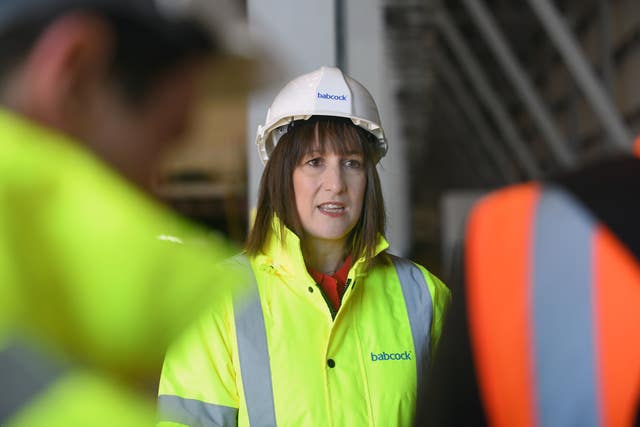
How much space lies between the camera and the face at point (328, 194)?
2.43 meters

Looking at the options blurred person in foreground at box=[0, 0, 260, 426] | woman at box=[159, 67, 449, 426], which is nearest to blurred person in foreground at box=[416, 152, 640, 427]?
blurred person in foreground at box=[0, 0, 260, 426]

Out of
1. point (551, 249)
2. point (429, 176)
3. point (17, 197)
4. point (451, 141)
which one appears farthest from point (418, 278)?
point (429, 176)

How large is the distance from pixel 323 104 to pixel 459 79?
15873 mm

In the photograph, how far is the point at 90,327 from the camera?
0.77 m

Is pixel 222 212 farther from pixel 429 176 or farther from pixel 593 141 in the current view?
pixel 429 176

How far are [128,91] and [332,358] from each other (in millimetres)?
1473

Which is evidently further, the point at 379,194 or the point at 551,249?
the point at 379,194

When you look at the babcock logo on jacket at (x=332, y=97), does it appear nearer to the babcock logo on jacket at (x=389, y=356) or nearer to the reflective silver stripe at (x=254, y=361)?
the reflective silver stripe at (x=254, y=361)

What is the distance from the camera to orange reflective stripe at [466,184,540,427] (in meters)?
0.83

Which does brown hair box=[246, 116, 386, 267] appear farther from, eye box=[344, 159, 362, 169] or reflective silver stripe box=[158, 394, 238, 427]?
reflective silver stripe box=[158, 394, 238, 427]

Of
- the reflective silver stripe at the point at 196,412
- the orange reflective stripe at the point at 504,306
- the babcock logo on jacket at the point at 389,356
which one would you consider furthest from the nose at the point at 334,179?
the orange reflective stripe at the point at 504,306

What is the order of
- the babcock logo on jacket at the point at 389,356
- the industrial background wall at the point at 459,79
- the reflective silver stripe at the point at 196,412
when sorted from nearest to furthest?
the reflective silver stripe at the point at 196,412
the babcock logo on jacket at the point at 389,356
the industrial background wall at the point at 459,79

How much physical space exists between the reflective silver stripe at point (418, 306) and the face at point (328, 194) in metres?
0.24

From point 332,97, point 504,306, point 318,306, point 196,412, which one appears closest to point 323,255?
point 318,306
